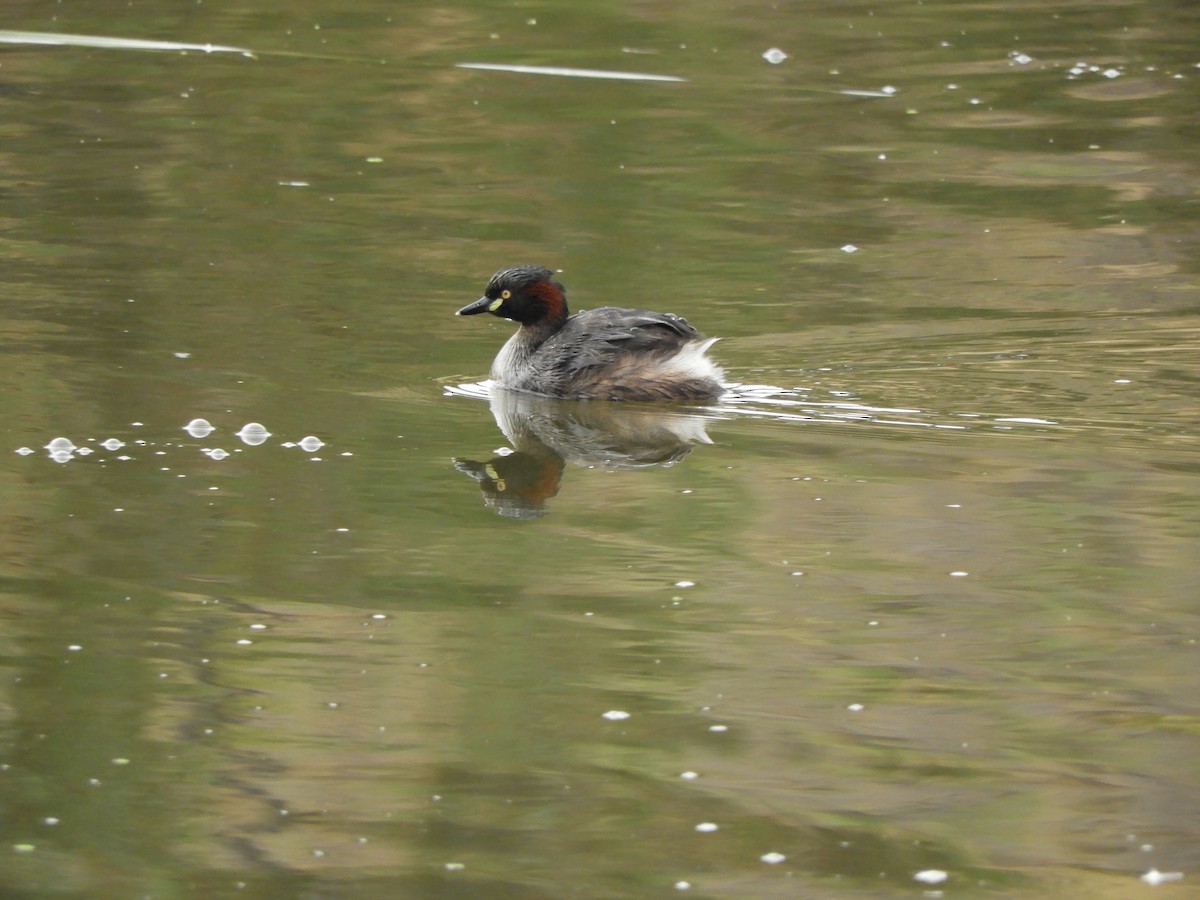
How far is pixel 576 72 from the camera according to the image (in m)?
17.9

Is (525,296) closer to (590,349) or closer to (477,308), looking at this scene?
(477,308)

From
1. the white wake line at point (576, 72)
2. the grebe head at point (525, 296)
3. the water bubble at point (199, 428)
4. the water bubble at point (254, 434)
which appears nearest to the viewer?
the water bubble at point (254, 434)

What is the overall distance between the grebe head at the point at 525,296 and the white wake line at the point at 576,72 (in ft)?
22.9

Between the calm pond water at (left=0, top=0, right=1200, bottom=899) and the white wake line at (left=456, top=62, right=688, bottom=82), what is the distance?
1.17ft

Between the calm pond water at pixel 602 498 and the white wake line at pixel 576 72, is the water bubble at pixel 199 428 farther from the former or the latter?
the white wake line at pixel 576 72

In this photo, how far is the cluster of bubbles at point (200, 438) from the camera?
9.17 m

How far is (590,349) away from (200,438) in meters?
2.25

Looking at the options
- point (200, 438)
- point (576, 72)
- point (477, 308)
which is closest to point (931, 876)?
point (200, 438)

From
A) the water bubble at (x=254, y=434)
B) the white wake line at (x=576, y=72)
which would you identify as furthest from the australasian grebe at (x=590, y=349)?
the white wake line at (x=576, y=72)

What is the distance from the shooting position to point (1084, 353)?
1080 cm

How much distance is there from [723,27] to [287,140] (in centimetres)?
545

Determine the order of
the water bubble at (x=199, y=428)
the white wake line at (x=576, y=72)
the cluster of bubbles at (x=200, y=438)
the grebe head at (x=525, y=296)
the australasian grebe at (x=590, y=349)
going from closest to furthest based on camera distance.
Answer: the cluster of bubbles at (x=200, y=438) → the water bubble at (x=199, y=428) → the australasian grebe at (x=590, y=349) → the grebe head at (x=525, y=296) → the white wake line at (x=576, y=72)

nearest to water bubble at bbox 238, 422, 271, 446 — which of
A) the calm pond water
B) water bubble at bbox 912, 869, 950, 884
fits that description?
the calm pond water

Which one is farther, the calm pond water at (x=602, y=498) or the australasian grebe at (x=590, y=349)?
the australasian grebe at (x=590, y=349)
